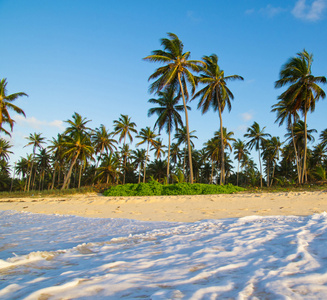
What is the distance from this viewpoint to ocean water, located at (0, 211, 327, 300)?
1.58 metres

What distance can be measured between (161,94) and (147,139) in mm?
9727

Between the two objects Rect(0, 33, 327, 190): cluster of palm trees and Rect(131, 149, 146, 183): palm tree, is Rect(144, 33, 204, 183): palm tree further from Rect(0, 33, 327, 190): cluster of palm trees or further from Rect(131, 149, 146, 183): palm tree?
Rect(131, 149, 146, 183): palm tree

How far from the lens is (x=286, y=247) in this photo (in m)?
2.57

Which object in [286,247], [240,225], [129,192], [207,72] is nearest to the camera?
[286,247]

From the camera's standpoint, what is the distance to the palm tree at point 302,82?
18.6 metres

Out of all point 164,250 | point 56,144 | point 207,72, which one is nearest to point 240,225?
point 164,250

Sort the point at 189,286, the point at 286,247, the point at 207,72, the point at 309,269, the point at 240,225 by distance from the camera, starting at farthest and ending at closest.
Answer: the point at 207,72
the point at 240,225
the point at 286,247
the point at 309,269
the point at 189,286

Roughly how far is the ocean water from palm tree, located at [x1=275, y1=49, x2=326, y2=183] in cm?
1862

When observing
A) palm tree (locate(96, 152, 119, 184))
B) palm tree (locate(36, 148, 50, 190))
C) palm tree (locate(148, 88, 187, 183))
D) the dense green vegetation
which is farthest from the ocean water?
palm tree (locate(36, 148, 50, 190))

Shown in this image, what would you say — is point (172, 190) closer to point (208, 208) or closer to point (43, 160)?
point (208, 208)

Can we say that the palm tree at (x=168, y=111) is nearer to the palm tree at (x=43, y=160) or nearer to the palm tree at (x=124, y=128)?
the palm tree at (x=124, y=128)

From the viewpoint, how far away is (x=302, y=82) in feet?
62.3

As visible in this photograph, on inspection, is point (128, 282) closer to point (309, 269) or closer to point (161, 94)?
point (309, 269)

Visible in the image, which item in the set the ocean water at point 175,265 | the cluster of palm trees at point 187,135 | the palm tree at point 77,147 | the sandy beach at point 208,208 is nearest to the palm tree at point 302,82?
the cluster of palm trees at point 187,135
